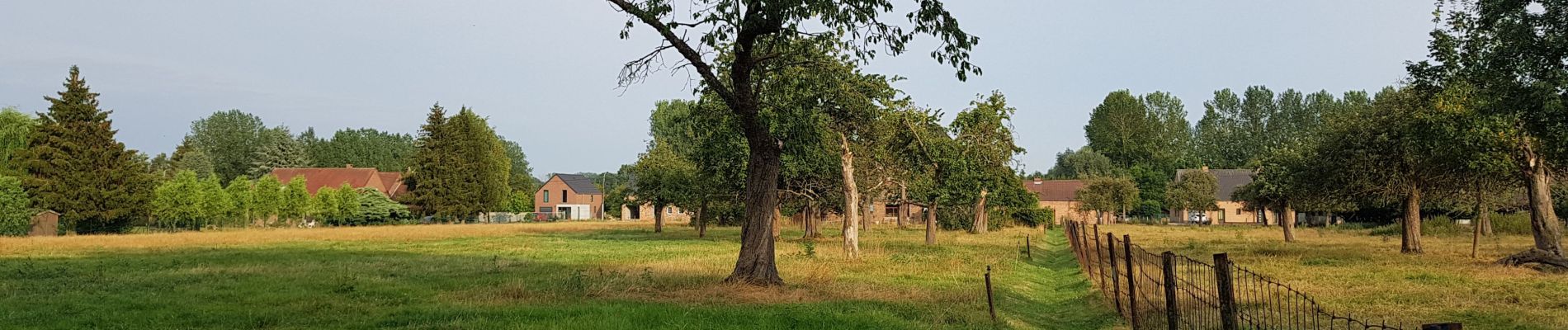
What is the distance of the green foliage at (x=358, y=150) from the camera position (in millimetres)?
129500

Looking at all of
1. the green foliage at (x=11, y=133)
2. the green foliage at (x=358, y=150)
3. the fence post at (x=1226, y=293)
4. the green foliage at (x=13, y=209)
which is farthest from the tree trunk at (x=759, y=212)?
the green foliage at (x=358, y=150)

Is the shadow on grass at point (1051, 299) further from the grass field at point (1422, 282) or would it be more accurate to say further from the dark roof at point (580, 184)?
the dark roof at point (580, 184)

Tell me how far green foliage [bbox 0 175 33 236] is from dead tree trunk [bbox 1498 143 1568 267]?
2358 inches

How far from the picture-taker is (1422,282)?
18.5 m

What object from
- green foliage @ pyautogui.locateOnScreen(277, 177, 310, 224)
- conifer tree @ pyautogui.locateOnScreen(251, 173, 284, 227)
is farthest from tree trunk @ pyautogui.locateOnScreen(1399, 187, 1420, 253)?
green foliage @ pyautogui.locateOnScreen(277, 177, 310, 224)

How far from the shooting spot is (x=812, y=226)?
1725 inches

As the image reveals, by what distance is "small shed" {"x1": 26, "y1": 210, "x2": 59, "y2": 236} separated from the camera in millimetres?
50188

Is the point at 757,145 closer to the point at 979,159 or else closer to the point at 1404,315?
the point at 1404,315

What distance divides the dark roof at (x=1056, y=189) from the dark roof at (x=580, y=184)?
176 feet

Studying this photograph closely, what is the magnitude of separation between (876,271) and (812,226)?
22.5 meters

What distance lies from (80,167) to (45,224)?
133 inches

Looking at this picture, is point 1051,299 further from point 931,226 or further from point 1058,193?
point 1058,193

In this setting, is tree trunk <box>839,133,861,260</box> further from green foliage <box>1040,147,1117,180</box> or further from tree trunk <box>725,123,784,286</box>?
green foliage <box>1040,147,1117,180</box>

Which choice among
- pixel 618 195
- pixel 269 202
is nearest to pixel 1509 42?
pixel 618 195
